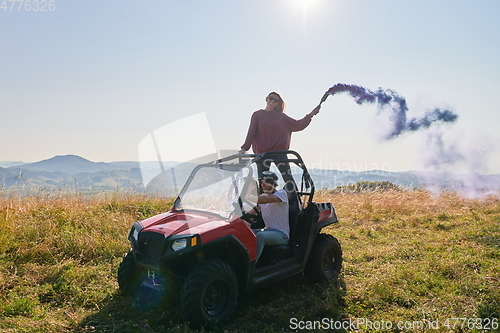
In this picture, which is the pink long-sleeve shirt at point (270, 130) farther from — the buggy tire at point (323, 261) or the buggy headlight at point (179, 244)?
the buggy headlight at point (179, 244)

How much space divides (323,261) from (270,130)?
6.90ft

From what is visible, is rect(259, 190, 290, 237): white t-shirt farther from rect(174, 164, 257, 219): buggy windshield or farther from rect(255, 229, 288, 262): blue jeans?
rect(174, 164, 257, 219): buggy windshield

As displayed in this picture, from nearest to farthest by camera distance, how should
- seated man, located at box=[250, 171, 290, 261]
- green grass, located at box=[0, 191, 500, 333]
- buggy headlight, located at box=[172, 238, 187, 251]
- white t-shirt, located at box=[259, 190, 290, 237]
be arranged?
buggy headlight, located at box=[172, 238, 187, 251], green grass, located at box=[0, 191, 500, 333], seated man, located at box=[250, 171, 290, 261], white t-shirt, located at box=[259, 190, 290, 237]

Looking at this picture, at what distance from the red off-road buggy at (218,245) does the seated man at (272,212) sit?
132 mm

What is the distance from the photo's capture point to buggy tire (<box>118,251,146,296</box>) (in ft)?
14.8

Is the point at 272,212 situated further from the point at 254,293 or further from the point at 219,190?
the point at 254,293

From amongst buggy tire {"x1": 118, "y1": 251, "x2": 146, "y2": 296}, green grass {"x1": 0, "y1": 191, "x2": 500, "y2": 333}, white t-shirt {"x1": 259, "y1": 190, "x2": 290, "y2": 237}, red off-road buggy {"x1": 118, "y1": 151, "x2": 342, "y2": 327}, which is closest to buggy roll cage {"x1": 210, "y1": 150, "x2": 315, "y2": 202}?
red off-road buggy {"x1": 118, "y1": 151, "x2": 342, "y2": 327}

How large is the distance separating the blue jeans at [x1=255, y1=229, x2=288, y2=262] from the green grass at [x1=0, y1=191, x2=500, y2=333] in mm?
659

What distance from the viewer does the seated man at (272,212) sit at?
15.2 ft

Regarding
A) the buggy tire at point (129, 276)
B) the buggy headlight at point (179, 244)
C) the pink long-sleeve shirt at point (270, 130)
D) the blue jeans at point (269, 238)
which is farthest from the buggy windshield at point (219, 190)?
the pink long-sleeve shirt at point (270, 130)

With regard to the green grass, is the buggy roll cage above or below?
above

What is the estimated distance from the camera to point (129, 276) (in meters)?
4.56

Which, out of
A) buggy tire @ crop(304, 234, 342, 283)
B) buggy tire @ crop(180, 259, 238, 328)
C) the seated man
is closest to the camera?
buggy tire @ crop(180, 259, 238, 328)

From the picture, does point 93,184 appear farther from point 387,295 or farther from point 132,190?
point 387,295
